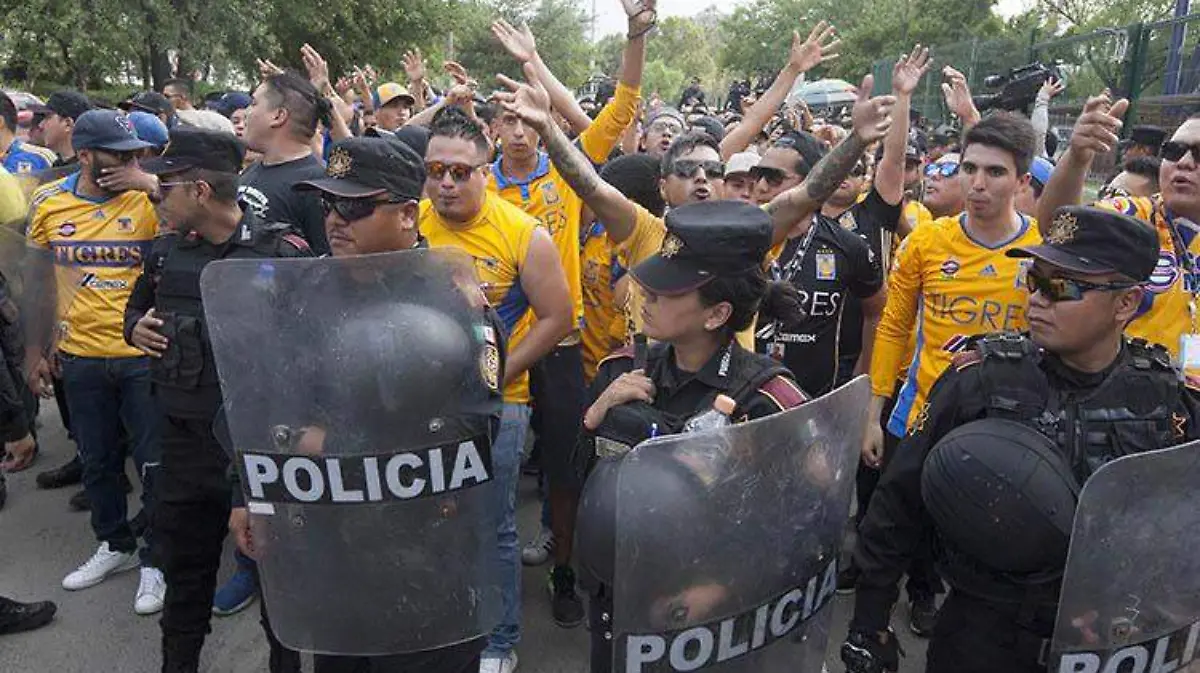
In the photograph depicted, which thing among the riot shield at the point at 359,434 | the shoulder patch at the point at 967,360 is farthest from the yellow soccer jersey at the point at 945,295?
the riot shield at the point at 359,434

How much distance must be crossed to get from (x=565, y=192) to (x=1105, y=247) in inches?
99.6

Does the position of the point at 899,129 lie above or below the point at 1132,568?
above

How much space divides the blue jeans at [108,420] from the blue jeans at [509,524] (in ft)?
5.32

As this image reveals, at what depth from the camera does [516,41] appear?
3594 mm

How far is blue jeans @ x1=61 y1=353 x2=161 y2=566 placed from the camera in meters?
3.77

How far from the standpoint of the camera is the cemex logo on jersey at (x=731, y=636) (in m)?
1.58

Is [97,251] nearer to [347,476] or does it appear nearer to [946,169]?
[347,476]

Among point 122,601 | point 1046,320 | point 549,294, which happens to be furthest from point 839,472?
point 122,601

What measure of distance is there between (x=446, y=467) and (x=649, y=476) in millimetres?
703

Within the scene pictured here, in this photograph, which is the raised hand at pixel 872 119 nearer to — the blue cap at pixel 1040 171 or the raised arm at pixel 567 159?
the raised arm at pixel 567 159

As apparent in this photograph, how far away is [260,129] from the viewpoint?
12.8ft

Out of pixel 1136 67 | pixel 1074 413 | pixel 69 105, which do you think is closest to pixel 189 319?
pixel 1074 413

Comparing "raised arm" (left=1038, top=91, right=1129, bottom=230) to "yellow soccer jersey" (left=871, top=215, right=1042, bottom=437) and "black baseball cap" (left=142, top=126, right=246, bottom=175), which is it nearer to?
"yellow soccer jersey" (left=871, top=215, right=1042, bottom=437)

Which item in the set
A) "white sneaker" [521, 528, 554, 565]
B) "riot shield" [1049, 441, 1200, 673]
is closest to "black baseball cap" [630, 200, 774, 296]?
"riot shield" [1049, 441, 1200, 673]
